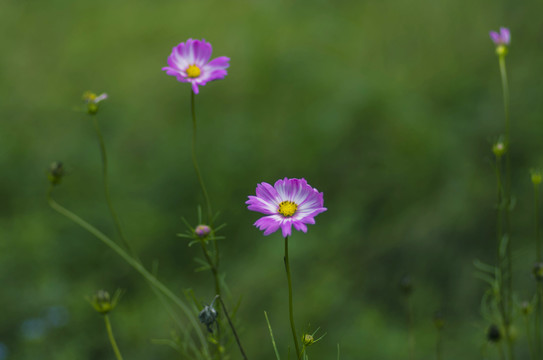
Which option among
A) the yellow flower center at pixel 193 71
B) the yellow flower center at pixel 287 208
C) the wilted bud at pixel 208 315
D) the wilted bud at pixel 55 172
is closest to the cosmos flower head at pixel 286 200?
the yellow flower center at pixel 287 208

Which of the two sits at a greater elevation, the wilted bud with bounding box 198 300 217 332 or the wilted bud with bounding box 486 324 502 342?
the wilted bud with bounding box 486 324 502 342

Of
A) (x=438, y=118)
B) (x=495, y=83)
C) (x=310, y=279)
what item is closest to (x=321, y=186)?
(x=310, y=279)

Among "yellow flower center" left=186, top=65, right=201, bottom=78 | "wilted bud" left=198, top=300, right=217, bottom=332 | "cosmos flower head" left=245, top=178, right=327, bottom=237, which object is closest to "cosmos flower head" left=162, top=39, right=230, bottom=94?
"yellow flower center" left=186, top=65, right=201, bottom=78

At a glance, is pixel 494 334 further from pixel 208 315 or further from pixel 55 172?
pixel 55 172

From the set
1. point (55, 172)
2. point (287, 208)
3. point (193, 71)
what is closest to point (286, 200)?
point (287, 208)

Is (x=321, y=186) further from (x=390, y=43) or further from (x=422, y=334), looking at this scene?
(x=390, y=43)

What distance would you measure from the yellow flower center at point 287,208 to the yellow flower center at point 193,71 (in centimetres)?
28

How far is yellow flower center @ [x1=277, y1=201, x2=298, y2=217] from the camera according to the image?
0.79 meters

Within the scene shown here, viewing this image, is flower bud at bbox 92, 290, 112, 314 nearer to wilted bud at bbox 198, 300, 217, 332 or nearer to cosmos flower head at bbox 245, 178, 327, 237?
wilted bud at bbox 198, 300, 217, 332

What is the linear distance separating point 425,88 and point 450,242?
729 mm

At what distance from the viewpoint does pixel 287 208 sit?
796 mm

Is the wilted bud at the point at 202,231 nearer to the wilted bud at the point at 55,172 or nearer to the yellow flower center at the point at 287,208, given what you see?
the yellow flower center at the point at 287,208

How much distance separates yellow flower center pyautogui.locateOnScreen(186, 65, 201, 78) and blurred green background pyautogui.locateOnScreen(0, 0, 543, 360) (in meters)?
0.69

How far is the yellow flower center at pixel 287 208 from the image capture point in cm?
79
